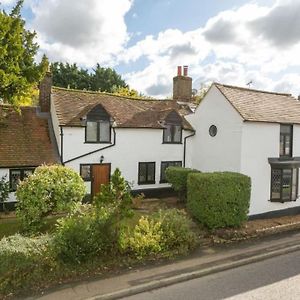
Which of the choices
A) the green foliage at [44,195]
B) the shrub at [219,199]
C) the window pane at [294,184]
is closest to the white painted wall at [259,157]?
the window pane at [294,184]

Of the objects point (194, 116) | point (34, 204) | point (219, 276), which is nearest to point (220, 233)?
point (219, 276)

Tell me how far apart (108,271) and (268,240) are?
25.4 ft

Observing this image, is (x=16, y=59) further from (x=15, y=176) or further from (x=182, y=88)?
(x=182, y=88)

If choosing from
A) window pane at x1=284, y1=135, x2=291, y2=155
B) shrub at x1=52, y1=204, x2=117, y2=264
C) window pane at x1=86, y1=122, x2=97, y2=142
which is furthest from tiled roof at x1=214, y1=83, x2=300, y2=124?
shrub at x1=52, y1=204, x2=117, y2=264

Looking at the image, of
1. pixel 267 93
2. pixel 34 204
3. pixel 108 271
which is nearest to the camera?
pixel 108 271

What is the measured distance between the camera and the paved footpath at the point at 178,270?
343 inches

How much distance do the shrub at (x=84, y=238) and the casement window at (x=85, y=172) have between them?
25.0 ft

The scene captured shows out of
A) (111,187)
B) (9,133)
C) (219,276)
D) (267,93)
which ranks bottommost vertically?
(219,276)

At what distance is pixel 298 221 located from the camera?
16.9m

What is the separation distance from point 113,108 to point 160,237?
1134cm

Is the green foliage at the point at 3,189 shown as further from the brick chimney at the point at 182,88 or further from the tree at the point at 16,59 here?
the brick chimney at the point at 182,88

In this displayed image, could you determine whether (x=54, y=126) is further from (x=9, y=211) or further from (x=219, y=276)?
(x=219, y=276)

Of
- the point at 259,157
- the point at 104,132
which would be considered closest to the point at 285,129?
the point at 259,157

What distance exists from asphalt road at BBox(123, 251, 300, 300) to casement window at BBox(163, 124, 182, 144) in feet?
37.0
